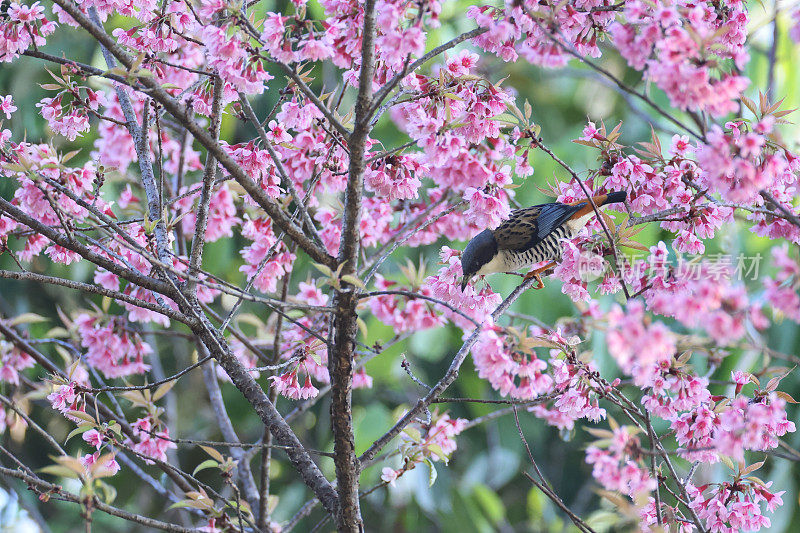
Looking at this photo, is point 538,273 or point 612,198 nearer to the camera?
point 612,198

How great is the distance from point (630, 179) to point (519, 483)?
509cm

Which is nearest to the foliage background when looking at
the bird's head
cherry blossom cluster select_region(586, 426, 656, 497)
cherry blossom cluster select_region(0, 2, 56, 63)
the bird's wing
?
the bird's wing

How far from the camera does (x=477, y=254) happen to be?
2.38 metres

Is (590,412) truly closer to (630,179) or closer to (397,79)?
(630,179)

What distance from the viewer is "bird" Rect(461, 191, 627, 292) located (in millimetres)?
2559

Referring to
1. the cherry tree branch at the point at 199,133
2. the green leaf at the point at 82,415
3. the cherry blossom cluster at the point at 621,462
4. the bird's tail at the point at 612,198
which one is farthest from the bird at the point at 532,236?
the green leaf at the point at 82,415

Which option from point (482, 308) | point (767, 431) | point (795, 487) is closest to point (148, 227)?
point (482, 308)

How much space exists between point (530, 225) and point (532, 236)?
0.18 ft

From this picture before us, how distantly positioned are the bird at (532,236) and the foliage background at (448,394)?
61.5 inches

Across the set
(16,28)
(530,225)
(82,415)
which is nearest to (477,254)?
(530,225)

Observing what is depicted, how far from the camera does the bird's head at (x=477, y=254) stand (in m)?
2.33

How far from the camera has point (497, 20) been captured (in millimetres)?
1828

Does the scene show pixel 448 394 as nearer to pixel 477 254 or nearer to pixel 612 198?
pixel 477 254

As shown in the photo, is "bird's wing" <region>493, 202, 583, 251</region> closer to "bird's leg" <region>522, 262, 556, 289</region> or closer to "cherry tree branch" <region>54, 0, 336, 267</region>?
"bird's leg" <region>522, 262, 556, 289</region>
